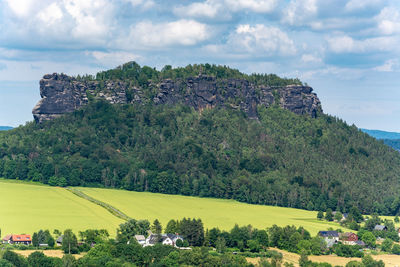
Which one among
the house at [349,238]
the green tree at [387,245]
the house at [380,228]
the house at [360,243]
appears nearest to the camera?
the green tree at [387,245]

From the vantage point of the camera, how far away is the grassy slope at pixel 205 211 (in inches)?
6431

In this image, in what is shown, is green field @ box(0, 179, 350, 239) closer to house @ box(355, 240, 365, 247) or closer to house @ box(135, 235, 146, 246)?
house @ box(355, 240, 365, 247)

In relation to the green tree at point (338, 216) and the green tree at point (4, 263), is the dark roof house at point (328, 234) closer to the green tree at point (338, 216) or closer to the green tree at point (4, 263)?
the green tree at point (338, 216)

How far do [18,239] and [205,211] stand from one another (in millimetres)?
55629

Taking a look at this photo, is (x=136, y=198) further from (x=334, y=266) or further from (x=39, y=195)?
(x=334, y=266)

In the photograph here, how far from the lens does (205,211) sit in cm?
17575

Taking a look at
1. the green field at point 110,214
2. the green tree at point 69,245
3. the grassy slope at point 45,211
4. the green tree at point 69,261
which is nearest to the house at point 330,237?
the green field at point 110,214

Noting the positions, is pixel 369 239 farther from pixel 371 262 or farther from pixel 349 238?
pixel 371 262

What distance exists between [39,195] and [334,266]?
86.7 meters

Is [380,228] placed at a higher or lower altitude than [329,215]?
lower

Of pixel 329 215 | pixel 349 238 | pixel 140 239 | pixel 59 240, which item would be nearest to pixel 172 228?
pixel 140 239

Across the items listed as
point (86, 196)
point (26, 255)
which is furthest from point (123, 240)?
point (86, 196)

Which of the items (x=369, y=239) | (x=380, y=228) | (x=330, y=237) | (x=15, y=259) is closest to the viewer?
(x=15, y=259)

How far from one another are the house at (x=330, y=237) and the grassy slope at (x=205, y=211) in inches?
99.0
